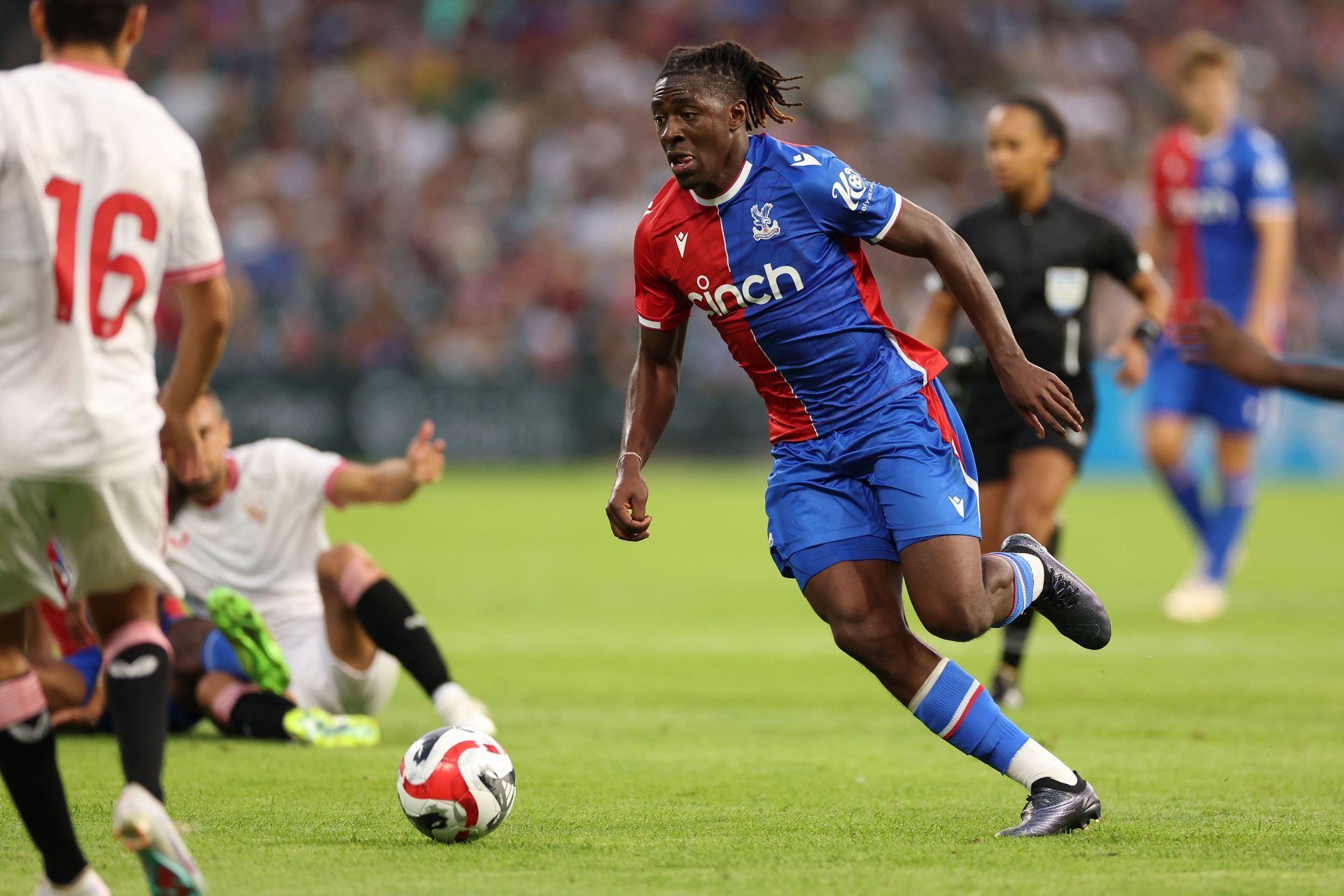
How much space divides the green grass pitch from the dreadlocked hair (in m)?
2.10

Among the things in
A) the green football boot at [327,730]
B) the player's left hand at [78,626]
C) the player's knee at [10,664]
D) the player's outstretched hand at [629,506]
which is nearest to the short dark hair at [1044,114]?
the player's outstretched hand at [629,506]

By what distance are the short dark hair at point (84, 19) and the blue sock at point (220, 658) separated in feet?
10.9

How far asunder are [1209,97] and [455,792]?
311 inches

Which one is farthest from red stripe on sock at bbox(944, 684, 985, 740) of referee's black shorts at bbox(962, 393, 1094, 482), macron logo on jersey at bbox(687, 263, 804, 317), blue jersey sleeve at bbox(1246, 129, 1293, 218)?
blue jersey sleeve at bbox(1246, 129, 1293, 218)

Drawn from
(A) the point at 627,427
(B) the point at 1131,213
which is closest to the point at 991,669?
(A) the point at 627,427

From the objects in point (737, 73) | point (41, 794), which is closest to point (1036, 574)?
point (737, 73)

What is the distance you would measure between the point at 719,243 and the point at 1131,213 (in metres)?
18.8

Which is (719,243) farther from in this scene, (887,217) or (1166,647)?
(1166,647)

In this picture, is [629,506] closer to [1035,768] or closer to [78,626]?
[1035,768]

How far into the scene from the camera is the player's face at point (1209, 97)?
424 inches

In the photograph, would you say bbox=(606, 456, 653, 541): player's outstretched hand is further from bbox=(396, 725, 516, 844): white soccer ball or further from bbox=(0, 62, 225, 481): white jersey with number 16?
bbox=(0, 62, 225, 481): white jersey with number 16

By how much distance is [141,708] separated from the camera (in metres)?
3.91

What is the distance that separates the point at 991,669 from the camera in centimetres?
879

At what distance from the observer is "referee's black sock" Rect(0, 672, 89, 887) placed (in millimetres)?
3801
